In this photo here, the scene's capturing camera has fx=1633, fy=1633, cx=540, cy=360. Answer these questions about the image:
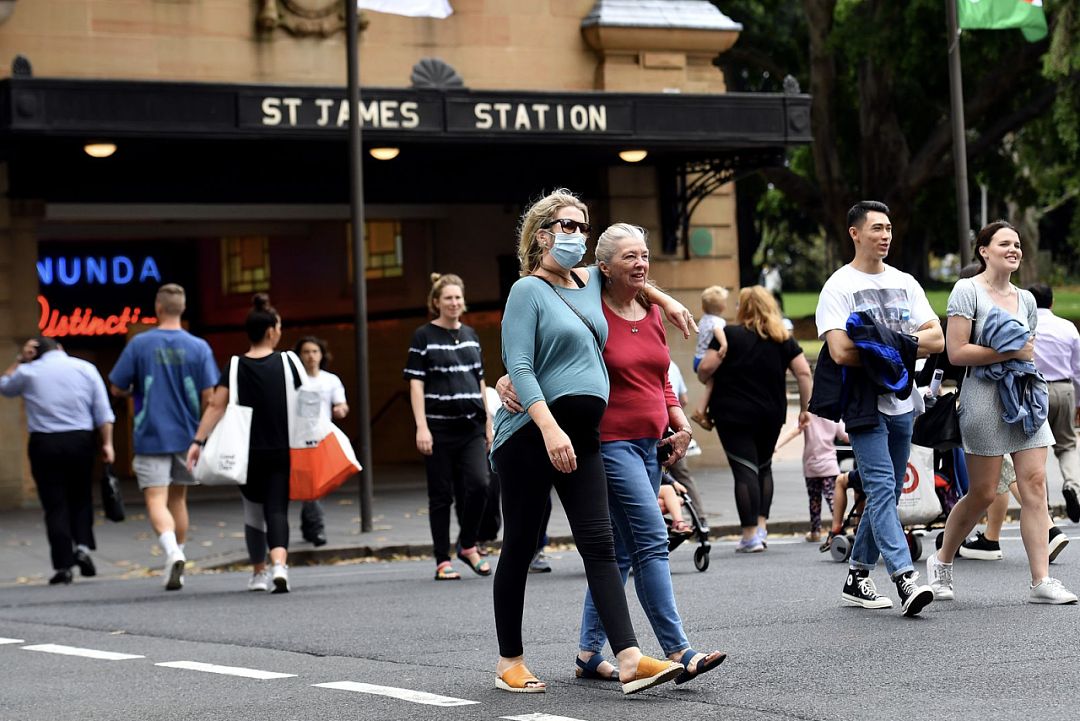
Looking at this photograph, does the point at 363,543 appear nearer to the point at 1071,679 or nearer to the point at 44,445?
the point at 44,445

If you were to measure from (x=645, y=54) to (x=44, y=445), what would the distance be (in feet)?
31.0

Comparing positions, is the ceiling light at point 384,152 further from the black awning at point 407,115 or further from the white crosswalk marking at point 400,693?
the white crosswalk marking at point 400,693

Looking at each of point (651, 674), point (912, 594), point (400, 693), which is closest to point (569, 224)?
point (651, 674)

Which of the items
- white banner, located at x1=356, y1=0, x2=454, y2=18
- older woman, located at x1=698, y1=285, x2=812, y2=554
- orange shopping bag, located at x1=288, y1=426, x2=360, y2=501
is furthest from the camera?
white banner, located at x1=356, y1=0, x2=454, y2=18

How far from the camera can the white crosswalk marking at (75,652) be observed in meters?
7.86

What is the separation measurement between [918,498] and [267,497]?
13.5ft

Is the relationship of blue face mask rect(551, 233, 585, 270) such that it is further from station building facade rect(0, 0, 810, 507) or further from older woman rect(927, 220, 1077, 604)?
station building facade rect(0, 0, 810, 507)

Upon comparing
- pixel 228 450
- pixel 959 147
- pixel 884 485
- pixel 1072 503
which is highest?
pixel 959 147

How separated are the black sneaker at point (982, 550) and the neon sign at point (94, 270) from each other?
15893 millimetres

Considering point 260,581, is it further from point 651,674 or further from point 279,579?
point 651,674


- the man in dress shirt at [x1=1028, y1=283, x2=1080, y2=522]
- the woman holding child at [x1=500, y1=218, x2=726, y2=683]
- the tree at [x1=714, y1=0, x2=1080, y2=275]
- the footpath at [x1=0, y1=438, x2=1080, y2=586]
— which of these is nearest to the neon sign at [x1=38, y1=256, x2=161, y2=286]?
the footpath at [x1=0, y1=438, x2=1080, y2=586]

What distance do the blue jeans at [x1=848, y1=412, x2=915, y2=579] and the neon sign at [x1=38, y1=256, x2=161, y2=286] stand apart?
56.6 feet

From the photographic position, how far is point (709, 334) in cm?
1179

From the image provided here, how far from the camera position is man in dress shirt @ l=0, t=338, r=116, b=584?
1180 centimetres
